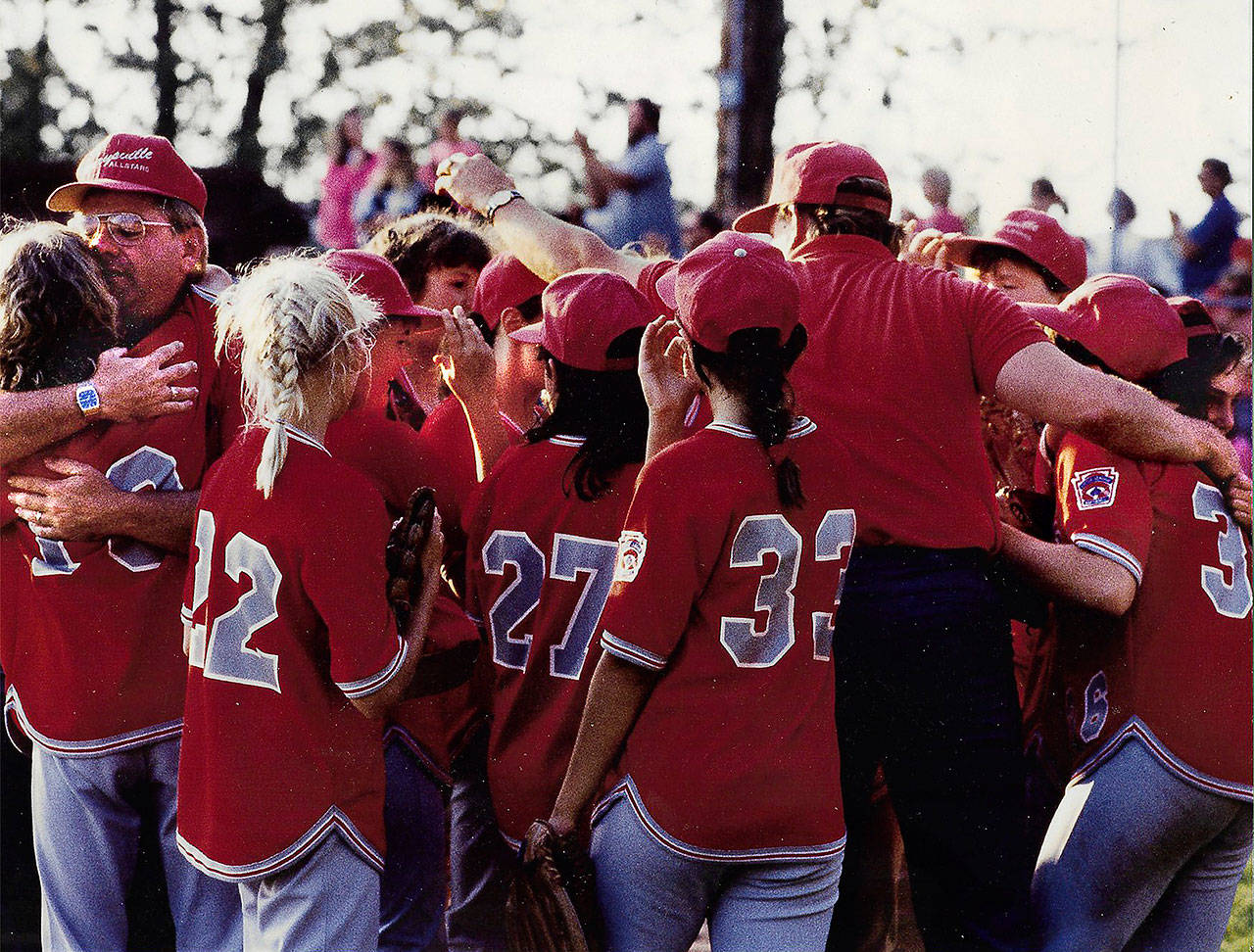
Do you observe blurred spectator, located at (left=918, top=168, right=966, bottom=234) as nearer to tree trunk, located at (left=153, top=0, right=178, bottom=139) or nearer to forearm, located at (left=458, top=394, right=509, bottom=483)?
forearm, located at (left=458, top=394, right=509, bottom=483)

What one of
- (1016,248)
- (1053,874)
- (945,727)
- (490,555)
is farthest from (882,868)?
(1016,248)

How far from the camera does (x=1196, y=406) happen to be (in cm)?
336

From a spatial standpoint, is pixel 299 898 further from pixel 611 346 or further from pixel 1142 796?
pixel 1142 796

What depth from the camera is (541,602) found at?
2877mm

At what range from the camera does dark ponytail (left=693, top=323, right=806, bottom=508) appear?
98.2 inches

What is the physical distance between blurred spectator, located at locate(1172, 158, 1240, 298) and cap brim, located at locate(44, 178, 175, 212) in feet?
23.7

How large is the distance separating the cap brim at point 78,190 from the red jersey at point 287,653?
91cm

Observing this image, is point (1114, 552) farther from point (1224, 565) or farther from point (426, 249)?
point (426, 249)

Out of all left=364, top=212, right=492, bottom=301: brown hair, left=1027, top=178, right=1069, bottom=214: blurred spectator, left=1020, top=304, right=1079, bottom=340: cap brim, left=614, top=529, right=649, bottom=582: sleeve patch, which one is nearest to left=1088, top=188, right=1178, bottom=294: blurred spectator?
left=1027, top=178, right=1069, bottom=214: blurred spectator

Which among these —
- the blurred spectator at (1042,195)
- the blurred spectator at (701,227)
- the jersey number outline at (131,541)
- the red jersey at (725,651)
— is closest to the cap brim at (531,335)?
the red jersey at (725,651)

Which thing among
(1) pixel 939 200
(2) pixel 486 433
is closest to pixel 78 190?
(2) pixel 486 433

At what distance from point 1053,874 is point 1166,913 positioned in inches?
13.0

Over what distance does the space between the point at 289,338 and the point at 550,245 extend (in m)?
1.05

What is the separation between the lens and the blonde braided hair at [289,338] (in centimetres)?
255
